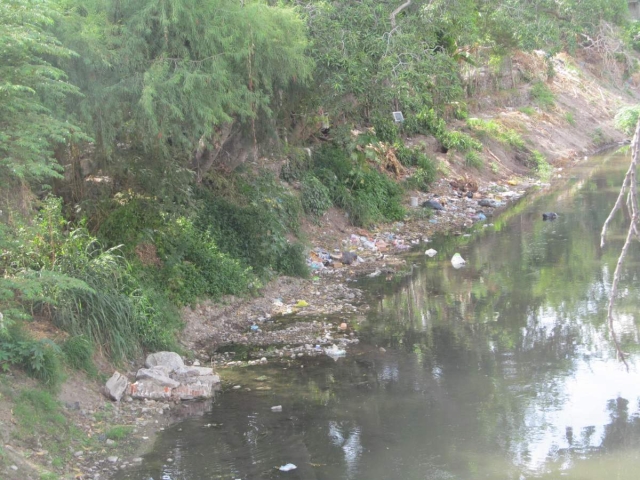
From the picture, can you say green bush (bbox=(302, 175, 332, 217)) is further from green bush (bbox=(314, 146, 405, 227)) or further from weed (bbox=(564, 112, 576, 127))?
weed (bbox=(564, 112, 576, 127))

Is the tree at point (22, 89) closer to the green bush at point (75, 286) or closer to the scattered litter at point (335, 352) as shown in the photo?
the green bush at point (75, 286)

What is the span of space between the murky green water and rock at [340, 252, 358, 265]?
1531mm

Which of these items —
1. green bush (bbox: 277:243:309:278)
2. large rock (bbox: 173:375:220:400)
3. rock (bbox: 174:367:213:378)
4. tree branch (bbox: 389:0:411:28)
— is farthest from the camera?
tree branch (bbox: 389:0:411:28)

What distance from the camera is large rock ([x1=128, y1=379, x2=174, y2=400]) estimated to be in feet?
26.5

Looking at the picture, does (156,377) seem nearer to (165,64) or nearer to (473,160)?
(165,64)

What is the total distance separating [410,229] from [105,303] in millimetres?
10201

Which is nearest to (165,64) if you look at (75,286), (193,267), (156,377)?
(193,267)

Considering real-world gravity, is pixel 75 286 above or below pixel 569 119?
below

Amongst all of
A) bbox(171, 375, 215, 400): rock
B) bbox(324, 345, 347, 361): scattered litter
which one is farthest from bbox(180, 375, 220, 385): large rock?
bbox(324, 345, 347, 361): scattered litter

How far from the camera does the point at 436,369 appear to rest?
9055mm

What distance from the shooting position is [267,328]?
10.7 m

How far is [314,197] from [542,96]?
61.0ft

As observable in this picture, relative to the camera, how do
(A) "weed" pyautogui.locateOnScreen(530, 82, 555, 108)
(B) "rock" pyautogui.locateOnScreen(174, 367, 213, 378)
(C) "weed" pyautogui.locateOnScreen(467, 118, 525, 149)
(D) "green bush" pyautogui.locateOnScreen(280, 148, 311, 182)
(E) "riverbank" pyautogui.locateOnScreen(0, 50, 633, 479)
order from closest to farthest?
(E) "riverbank" pyautogui.locateOnScreen(0, 50, 633, 479) < (B) "rock" pyautogui.locateOnScreen(174, 367, 213, 378) < (D) "green bush" pyautogui.locateOnScreen(280, 148, 311, 182) < (C) "weed" pyautogui.locateOnScreen(467, 118, 525, 149) < (A) "weed" pyautogui.locateOnScreen(530, 82, 555, 108)

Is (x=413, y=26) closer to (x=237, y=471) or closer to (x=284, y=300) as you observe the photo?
(x=284, y=300)
